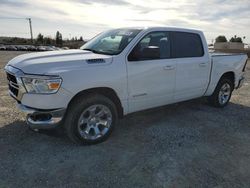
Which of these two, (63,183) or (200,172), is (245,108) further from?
(63,183)

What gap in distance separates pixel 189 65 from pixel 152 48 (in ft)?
4.22

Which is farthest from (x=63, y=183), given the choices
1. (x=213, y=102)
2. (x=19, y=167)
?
(x=213, y=102)

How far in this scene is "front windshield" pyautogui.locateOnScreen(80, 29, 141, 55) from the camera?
4406 millimetres

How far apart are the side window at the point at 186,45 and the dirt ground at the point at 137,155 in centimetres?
144

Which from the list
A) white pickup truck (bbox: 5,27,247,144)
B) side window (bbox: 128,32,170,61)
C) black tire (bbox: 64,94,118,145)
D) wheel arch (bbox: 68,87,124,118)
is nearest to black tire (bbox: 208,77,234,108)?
white pickup truck (bbox: 5,27,247,144)

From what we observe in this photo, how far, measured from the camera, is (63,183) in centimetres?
307

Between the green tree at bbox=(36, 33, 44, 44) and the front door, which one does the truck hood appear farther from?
the green tree at bbox=(36, 33, 44, 44)

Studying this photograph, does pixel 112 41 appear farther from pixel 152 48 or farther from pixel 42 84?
pixel 42 84

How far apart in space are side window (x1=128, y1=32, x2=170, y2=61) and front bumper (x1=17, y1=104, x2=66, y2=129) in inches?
58.8

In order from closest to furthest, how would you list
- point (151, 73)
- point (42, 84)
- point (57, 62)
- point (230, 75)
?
point (42, 84) → point (57, 62) → point (151, 73) → point (230, 75)

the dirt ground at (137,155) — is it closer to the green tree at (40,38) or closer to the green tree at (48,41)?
the green tree at (48,41)

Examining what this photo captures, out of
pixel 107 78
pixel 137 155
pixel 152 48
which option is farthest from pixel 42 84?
pixel 152 48

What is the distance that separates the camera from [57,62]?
3674mm

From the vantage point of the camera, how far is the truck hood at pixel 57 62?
139 inches
